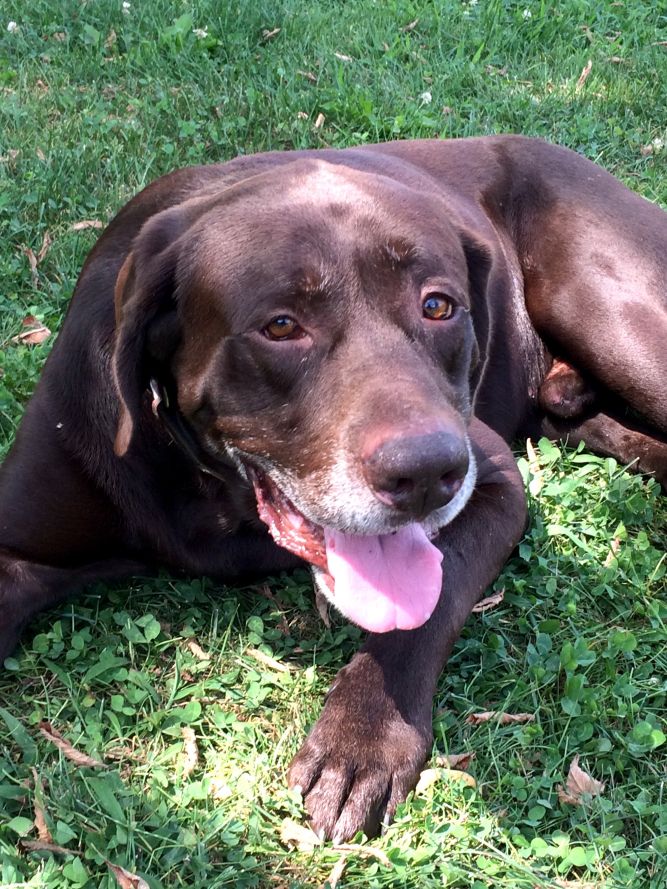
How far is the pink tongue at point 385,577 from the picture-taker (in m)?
2.46

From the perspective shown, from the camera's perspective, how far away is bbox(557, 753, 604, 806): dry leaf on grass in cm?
255

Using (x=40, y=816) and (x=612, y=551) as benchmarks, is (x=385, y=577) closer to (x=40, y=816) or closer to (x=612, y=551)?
(x=40, y=816)

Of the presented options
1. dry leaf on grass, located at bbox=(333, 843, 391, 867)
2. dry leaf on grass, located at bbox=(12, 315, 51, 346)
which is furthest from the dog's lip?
dry leaf on grass, located at bbox=(12, 315, 51, 346)

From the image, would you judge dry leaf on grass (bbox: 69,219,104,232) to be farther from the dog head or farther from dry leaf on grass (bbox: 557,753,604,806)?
dry leaf on grass (bbox: 557,753,604,806)

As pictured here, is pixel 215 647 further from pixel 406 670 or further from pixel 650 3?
pixel 650 3

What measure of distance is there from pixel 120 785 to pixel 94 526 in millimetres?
752

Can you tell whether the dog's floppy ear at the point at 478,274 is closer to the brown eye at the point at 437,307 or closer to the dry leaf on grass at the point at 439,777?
the brown eye at the point at 437,307

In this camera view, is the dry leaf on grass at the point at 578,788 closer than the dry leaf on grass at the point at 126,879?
No

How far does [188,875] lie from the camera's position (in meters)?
2.30

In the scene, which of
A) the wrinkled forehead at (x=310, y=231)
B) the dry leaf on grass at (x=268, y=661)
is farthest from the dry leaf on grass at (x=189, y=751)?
the wrinkled forehead at (x=310, y=231)

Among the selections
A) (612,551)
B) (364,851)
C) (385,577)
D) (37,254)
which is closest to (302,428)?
(385,577)

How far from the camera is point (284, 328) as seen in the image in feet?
8.03

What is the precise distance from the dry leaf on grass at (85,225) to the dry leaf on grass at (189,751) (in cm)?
256

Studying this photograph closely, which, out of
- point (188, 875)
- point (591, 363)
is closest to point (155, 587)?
point (188, 875)
